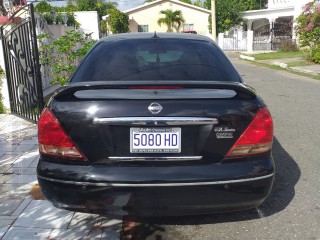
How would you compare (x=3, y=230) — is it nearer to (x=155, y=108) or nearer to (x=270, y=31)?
(x=155, y=108)

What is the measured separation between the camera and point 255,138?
2590 millimetres

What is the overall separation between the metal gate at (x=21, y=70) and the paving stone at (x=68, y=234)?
139 inches

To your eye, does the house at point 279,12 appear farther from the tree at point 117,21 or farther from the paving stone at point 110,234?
the paving stone at point 110,234

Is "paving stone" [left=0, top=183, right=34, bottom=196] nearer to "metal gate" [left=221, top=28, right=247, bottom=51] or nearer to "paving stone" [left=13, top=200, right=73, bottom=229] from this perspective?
"paving stone" [left=13, top=200, right=73, bottom=229]

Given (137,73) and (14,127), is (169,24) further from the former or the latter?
(137,73)

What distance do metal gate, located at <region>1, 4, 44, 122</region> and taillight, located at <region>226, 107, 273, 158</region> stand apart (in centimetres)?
429

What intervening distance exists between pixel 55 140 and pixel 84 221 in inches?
37.6

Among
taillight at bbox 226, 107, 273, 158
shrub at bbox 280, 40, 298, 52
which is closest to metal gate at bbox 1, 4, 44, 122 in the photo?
taillight at bbox 226, 107, 273, 158

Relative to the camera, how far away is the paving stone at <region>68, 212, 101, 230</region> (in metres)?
3.06

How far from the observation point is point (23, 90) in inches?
262

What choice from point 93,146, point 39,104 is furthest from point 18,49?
point 93,146

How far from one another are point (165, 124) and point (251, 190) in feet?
2.66

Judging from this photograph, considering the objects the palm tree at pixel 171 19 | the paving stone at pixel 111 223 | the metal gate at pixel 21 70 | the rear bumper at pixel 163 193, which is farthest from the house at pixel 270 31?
the rear bumper at pixel 163 193

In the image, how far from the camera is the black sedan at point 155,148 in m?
2.46
